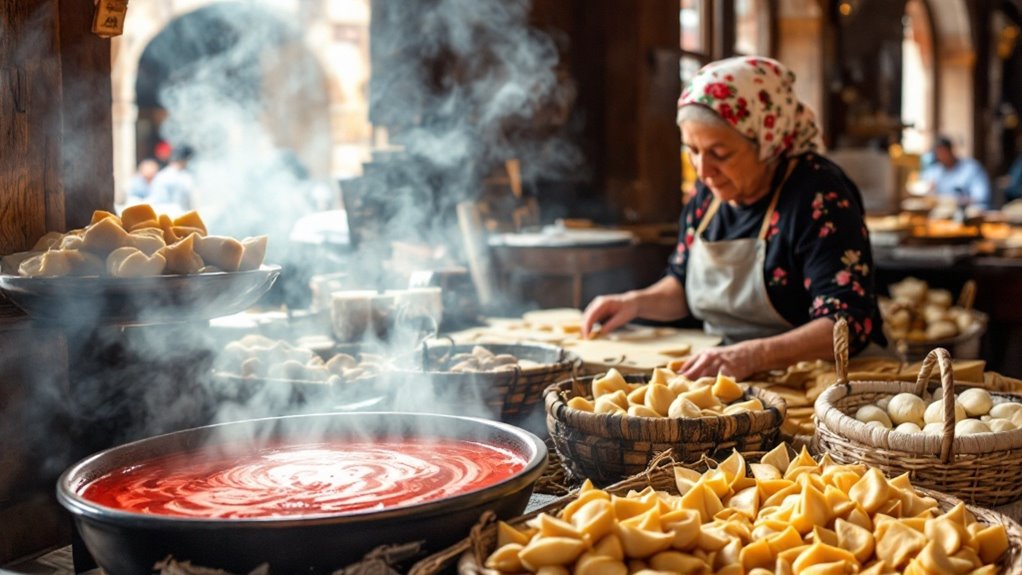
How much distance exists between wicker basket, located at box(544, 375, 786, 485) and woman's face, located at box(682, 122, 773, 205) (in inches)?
52.6

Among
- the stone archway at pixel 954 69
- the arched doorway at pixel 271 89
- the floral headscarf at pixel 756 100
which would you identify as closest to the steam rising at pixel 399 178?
the floral headscarf at pixel 756 100

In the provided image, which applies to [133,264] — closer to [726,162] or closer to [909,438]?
[909,438]

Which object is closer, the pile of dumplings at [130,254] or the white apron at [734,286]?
the pile of dumplings at [130,254]

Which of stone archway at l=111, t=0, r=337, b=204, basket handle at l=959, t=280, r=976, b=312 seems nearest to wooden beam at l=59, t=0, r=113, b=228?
basket handle at l=959, t=280, r=976, b=312

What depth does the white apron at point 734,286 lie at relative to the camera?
128 inches

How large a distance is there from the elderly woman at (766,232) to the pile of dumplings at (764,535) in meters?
1.13

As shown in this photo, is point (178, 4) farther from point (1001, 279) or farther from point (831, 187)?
point (831, 187)

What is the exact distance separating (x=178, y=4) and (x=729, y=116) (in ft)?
40.0

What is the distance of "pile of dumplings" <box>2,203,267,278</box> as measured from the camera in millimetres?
1588

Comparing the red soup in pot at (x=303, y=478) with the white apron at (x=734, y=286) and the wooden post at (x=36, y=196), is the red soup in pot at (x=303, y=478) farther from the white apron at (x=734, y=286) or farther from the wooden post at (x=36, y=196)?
the white apron at (x=734, y=286)

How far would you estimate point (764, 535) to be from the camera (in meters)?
1.44

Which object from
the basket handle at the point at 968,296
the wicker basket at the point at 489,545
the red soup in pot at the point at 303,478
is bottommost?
the basket handle at the point at 968,296

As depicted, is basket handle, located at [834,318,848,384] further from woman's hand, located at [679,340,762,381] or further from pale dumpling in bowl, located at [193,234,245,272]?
pale dumpling in bowl, located at [193,234,245,272]

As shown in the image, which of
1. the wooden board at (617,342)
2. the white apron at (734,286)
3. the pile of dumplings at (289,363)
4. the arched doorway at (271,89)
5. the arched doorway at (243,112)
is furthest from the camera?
the arched doorway at (271,89)
